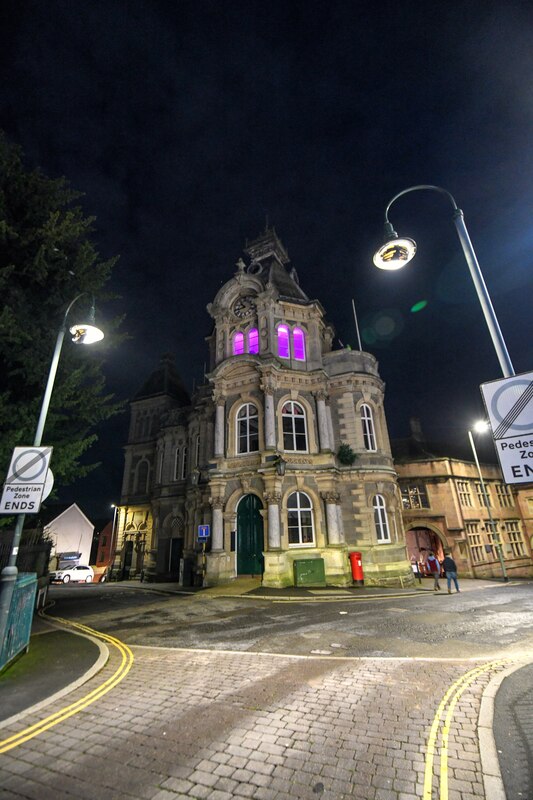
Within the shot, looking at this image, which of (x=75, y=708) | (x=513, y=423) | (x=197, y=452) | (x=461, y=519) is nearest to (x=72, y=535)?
(x=197, y=452)

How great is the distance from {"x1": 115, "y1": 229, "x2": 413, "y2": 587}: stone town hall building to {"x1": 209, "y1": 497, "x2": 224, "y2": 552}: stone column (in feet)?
0.18

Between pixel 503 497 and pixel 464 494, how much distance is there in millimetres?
7815

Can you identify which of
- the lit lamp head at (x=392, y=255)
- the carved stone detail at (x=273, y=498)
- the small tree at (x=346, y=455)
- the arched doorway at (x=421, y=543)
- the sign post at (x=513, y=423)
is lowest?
the arched doorway at (x=421, y=543)

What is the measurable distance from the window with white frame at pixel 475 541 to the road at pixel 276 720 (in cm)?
2078

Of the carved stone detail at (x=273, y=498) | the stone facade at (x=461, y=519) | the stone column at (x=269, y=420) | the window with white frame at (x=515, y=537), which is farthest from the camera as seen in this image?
the window with white frame at (x=515, y=537)

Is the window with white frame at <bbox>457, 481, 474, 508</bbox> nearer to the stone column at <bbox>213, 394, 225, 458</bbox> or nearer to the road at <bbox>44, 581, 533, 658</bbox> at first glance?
the road at <bbox>44, 581, 533, 658</bbox>

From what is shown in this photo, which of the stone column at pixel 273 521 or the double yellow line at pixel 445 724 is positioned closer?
the double yellow line at pixel 445 724

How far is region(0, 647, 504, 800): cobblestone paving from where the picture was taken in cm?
335

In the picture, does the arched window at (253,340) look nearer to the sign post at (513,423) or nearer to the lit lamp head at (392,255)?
the lit lamp head at (392,255)

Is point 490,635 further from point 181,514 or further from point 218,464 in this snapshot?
point 181,514

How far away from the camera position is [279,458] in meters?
19.0

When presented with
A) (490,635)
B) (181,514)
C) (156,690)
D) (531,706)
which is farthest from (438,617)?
(181,514)

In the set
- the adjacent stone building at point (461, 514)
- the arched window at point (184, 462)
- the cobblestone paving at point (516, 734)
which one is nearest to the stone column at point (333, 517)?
the adjacent stone building at point (461, 514)

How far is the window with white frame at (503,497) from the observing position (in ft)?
109
